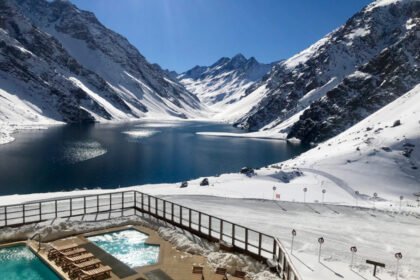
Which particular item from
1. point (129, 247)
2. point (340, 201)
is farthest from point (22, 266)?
point (340, 201)

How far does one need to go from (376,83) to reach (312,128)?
32.2 meters

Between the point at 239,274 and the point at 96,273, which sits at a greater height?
the point at 96,273

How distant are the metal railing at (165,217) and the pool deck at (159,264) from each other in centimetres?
261

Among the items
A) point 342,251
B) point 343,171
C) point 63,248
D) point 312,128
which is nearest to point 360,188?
point 343,171

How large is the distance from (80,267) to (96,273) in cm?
120

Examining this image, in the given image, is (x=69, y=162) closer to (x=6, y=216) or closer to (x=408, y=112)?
(x=6, y=216)

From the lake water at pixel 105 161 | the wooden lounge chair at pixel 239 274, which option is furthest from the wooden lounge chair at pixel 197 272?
the lake water at pixel 105 161

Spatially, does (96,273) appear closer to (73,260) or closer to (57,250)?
(73,260)

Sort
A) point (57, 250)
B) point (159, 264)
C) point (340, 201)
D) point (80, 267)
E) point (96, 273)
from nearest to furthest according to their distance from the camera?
point (96, 273)
point (80, 267)
point (159, 264)
point (57, 250)
point (340, 201)

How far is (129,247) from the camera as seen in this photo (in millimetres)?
→ 28234

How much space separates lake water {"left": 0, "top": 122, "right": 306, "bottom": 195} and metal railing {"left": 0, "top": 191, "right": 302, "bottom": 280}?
35.4 meters

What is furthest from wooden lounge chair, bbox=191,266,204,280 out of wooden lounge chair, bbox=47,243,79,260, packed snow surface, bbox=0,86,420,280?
wooden lounge chair, bbox=47,243,79,260

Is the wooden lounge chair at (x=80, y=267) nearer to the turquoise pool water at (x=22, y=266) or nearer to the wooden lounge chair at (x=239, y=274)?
the turquoise pool water at (x=22, y=266)

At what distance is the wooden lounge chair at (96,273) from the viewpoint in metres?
22.1
